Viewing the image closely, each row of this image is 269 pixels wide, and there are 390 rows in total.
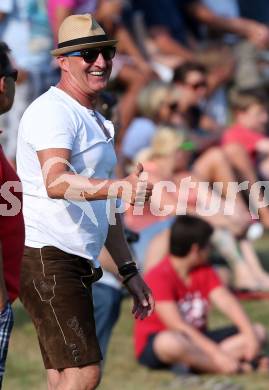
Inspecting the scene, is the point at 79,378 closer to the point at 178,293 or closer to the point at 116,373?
the point at 116,373

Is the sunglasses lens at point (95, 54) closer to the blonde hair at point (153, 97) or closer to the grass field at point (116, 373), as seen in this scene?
the grass field at point (116, 373)

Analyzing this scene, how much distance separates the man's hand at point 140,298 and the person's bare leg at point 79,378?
45cm

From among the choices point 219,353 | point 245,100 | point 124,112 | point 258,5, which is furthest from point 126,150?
point 258,5

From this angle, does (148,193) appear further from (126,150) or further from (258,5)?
(258,5)

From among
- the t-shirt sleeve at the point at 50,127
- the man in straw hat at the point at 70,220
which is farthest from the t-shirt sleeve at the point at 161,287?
the t-shirt sleeve at the point at 50,127

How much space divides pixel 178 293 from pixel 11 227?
3.49 metres

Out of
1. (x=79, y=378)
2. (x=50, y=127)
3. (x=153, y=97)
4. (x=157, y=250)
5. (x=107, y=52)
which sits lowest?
(x=157, y=250)

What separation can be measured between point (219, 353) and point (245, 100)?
4135 mm

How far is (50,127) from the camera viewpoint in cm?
456

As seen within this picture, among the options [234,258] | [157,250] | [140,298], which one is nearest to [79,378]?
[140,298]

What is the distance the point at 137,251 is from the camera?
343 inches

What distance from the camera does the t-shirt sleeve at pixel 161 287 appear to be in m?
7.40

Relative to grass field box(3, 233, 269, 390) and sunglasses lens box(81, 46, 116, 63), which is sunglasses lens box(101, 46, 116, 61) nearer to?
sunglasses lens box(81, 46, 116, 63)

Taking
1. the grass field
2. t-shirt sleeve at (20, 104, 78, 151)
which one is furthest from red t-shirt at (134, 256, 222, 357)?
t-shirt sleeve at (20, 104, 78, 151)
